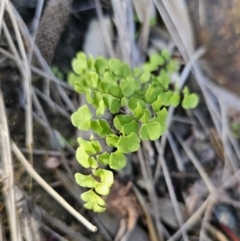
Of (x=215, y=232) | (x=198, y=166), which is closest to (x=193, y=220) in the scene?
(x=215, y=232)

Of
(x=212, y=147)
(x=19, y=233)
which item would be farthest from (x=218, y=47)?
(x=19, y=233)

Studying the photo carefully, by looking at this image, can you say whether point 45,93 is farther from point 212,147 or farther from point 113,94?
point 212,147

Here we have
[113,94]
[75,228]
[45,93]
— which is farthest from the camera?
[45,93]

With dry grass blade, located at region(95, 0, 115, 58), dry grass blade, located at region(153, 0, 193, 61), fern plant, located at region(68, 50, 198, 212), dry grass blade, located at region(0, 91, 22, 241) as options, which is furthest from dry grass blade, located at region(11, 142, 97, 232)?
dry grass blade, located at region(153, 0, 193, 61)

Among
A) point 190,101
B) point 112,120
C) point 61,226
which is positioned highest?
point 112,120

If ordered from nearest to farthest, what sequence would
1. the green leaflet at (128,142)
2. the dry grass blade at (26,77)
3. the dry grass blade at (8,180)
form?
the green leaflet at (128,142)
the dry grass blade at (8,180)
the dry grass blade at (26,77)

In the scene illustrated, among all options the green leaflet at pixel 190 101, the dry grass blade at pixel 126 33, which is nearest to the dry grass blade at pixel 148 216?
the green leaflet at pixel 190 101

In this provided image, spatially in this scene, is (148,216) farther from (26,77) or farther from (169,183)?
(26,77)

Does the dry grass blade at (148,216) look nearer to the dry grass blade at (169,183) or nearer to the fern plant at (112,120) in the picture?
the dry grass blade at (169,183)
